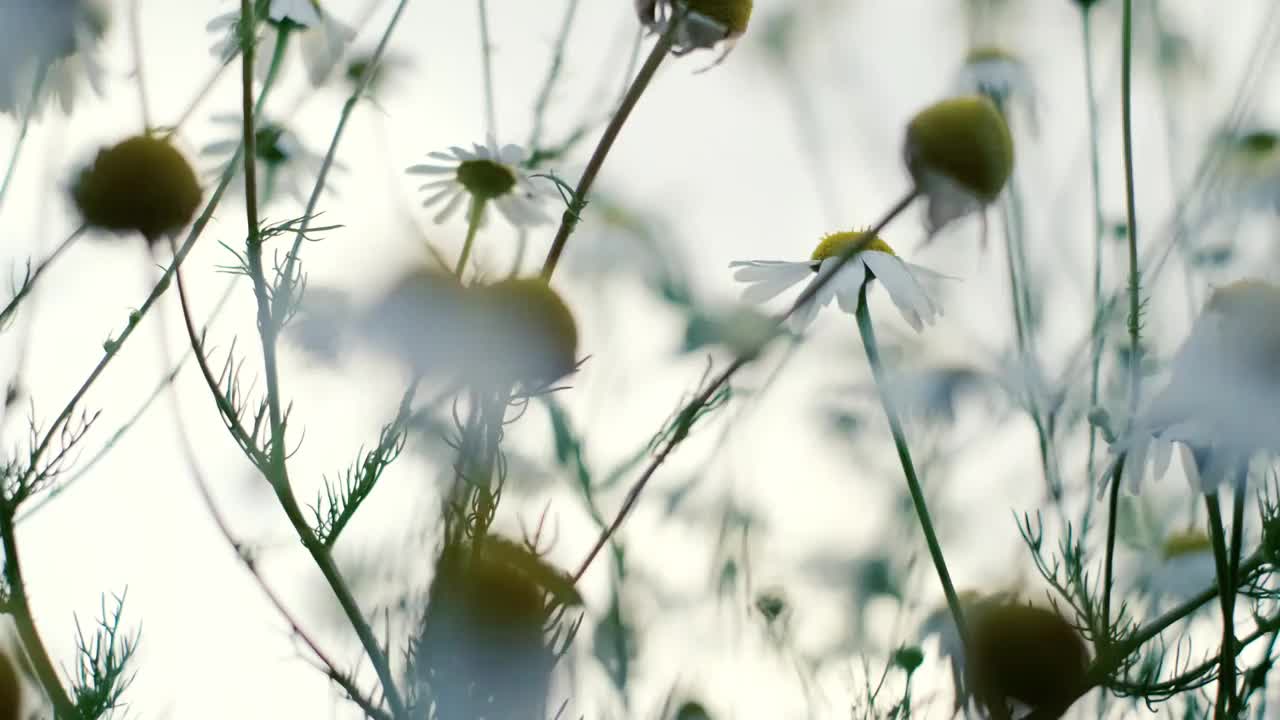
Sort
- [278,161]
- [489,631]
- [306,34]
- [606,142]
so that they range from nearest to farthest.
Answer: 1. [489,631]
2. [606,142]
3. [306,34]
4. [278,161]

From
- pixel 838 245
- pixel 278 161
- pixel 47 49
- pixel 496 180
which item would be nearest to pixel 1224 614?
pixel 838 245

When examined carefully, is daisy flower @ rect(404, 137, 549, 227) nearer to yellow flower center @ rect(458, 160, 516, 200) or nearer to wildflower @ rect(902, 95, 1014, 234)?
yellow flower center @ rect(458, 160, 516, 200)

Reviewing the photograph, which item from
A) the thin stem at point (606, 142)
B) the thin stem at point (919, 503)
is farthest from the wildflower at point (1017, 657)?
the thin stem at point (606, 142)

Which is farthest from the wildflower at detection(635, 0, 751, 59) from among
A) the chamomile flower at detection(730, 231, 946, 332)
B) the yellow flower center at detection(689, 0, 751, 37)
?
the chamomile flower at detection(730, 231, 946, 332)

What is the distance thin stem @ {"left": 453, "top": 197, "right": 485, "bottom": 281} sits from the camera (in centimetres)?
58

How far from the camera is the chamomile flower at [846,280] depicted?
0.62 m

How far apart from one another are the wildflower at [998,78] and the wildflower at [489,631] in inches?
30.2

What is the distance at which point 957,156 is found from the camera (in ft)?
2.57

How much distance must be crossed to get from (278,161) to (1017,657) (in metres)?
0.66

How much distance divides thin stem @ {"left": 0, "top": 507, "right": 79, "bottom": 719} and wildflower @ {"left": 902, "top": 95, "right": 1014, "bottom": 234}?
486 millimetres

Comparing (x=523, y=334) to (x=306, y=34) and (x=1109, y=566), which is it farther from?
(x=306, y=34)

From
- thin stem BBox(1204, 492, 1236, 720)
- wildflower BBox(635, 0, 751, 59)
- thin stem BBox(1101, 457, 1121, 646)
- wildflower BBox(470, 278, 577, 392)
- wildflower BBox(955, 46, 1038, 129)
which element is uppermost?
wildflower BBox(955, 46, 1038, 129)

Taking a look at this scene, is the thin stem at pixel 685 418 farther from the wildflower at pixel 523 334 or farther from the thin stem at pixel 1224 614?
the thin stem at pixel 1224 614

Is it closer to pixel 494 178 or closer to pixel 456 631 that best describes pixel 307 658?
pixel 456 631
